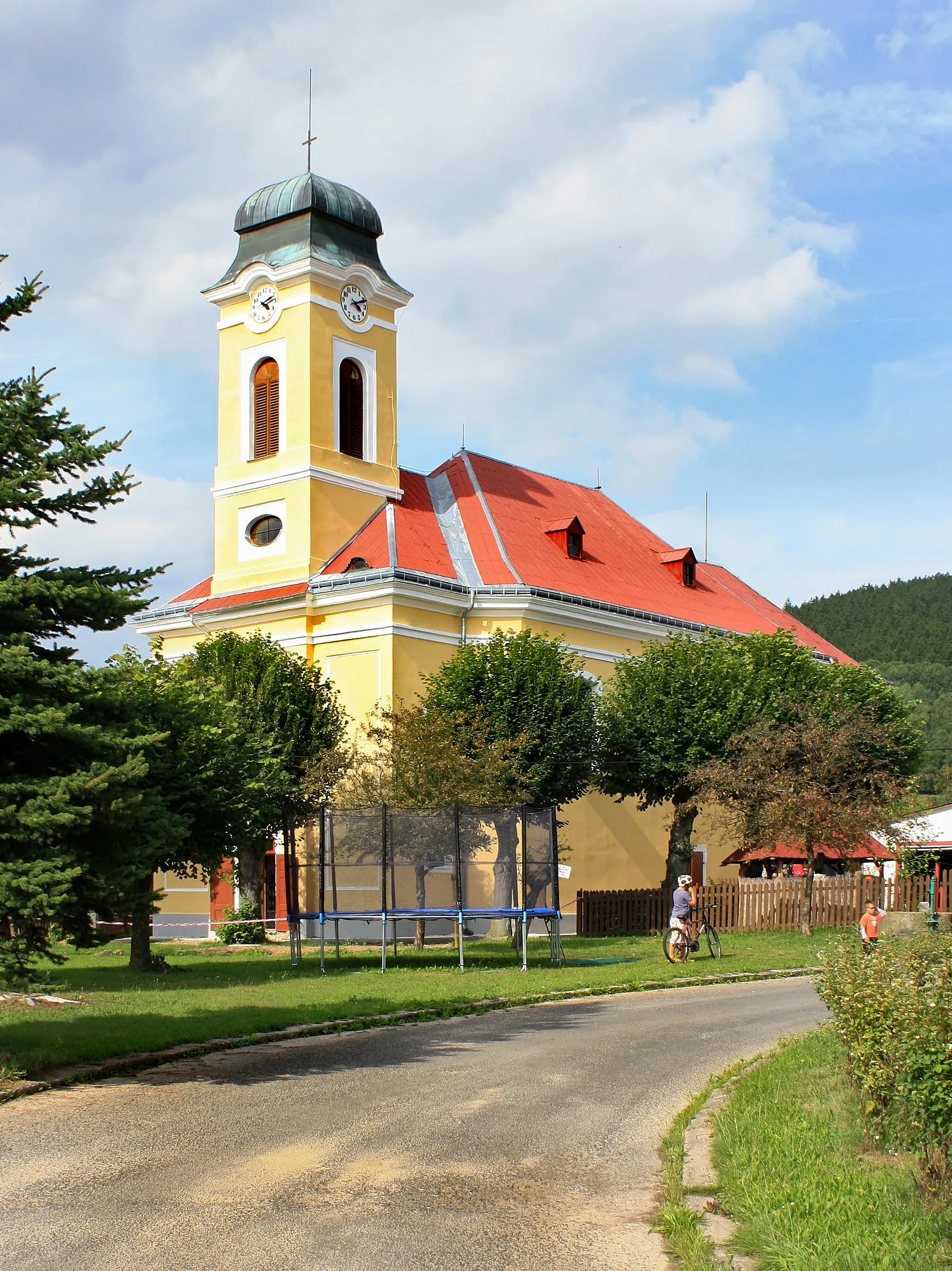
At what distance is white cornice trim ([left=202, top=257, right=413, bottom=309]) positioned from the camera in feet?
138

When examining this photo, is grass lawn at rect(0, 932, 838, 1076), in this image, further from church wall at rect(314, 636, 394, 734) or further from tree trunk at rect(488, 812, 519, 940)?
church wall at rect(314, 636, 394, 734)

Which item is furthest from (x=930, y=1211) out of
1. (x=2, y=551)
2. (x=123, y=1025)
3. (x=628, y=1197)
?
(x=123, y=1025)

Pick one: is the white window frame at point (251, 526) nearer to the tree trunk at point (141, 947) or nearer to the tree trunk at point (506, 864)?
the tree trunk at point (506, 864)

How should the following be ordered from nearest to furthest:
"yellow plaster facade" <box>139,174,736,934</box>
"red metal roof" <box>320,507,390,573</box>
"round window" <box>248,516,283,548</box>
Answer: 1. "yellow plaster facade" <box>139,174,736,934</box>
2. "red metal roof" <box>320,507,390,573</box>
3. "round window" <box>248,516,283,548</box>

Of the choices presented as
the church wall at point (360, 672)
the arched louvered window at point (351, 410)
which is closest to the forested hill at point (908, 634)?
the arched louvered window at point (351, 410)

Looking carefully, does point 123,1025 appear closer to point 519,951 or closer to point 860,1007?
point 860,1007

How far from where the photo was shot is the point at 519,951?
27.7 metres

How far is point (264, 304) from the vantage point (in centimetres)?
4341

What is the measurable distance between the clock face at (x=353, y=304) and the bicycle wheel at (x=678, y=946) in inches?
1004

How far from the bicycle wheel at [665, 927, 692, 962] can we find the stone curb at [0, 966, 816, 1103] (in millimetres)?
1941

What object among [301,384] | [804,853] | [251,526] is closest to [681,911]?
[804,853]

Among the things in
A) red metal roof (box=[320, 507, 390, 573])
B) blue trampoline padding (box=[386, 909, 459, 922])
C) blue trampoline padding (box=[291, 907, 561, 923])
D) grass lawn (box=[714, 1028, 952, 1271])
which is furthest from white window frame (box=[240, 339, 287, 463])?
grass lawn (box=[714, 1028, 952, 1271])

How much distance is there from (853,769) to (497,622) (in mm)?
11262

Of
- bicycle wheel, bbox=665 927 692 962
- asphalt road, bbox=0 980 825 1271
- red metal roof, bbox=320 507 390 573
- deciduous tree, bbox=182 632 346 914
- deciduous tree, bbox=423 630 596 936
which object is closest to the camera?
asphalt road, bbox=0 980 825 1271
